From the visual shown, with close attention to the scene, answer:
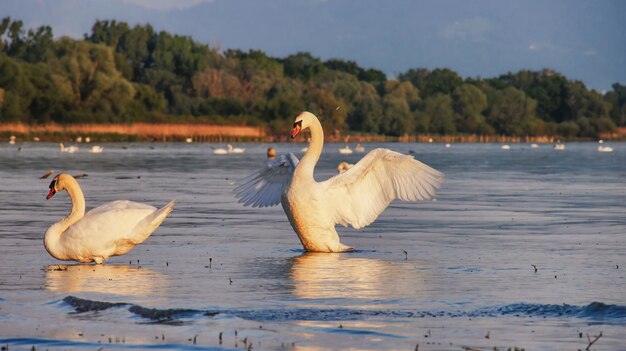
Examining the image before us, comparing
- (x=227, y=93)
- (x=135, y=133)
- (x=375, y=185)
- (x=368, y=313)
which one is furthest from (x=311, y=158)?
(x=227, y=93)

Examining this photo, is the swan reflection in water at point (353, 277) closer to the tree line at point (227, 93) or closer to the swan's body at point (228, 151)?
the swan's body at point (228, 151)

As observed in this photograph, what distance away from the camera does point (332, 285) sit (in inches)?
467

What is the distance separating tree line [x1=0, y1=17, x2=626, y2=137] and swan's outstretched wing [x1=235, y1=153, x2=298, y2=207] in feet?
254

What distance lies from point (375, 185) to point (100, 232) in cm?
387

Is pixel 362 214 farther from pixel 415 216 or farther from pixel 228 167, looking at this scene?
pixel 228 167

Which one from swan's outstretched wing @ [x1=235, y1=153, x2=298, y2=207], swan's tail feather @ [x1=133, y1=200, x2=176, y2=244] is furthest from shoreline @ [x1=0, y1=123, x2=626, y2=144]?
swan's tail feather @ [x1=133, y1=200, x2=176, y2=244]

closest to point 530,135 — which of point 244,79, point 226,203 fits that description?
point 244,79

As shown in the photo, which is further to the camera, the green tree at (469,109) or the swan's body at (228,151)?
the green tree at (469,109)

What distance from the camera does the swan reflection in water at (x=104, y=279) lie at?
37.6 ft

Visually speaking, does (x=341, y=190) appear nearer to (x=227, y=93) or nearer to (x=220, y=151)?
(x=220, y=151)

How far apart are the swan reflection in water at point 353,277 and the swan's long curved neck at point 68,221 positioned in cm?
261

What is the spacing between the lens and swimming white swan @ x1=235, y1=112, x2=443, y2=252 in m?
14.6

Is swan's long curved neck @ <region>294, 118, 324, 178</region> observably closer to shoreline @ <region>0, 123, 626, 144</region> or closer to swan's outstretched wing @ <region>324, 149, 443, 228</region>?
swan's outstretched wing @ <region>324, 149, 443, 228</region>

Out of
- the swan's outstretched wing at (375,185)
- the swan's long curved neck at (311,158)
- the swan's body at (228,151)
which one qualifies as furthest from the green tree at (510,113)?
the swan's long curved neck at (311,158)
